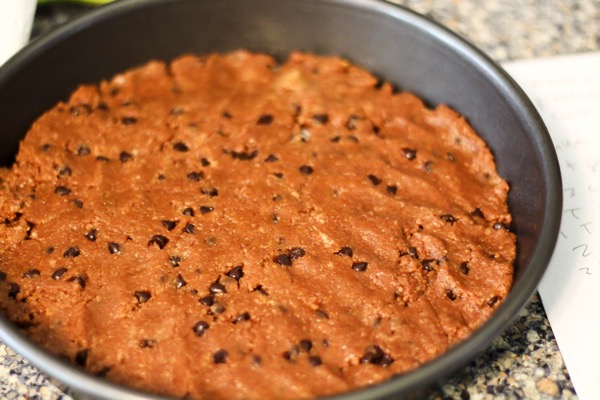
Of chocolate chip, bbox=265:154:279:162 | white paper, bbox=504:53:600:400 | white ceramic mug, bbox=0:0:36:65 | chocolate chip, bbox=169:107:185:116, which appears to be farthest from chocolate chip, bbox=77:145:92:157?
white paper, bbox=504:53:600:400

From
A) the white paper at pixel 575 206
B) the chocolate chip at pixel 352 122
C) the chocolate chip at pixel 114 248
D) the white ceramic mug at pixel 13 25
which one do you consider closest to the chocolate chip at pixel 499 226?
the white paper at pixel 575 206

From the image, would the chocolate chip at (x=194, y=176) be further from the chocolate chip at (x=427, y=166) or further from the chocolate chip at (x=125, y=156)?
the chocolate chip at (x=427, y=166)

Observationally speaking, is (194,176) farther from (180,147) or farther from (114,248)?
(114,248)

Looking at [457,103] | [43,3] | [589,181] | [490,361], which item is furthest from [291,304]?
[43,3]

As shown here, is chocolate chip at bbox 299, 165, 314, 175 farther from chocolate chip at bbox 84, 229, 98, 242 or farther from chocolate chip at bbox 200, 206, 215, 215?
chocolate chip at bbox 84, 229, 98, 242

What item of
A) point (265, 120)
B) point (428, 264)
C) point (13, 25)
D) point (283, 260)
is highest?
point (13, 25)

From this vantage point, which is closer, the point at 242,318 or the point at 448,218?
the point at 242,318

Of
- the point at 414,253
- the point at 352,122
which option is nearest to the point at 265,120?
the point at 352,122
